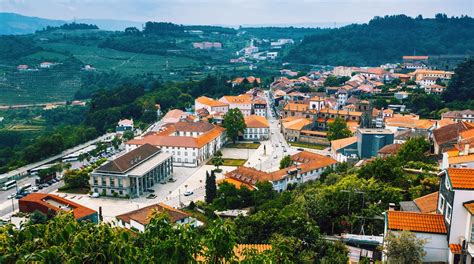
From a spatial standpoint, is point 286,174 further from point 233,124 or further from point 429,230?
point 429,230

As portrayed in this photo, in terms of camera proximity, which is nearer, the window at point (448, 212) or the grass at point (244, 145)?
the window at point (448, 212)

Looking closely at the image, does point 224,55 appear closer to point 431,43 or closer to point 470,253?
point 431,43

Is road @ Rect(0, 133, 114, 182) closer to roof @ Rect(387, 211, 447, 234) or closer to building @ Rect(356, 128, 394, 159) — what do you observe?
building @ Rect(356, 128, 394, 159)

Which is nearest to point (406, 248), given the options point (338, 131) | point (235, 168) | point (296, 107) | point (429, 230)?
point (429, 230)

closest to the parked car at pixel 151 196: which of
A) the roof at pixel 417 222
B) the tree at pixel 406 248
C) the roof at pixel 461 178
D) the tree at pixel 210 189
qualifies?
the tree at pixel 210 189

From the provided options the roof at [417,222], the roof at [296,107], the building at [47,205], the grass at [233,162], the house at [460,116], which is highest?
the roof at [417,222]

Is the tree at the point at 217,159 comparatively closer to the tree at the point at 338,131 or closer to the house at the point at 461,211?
the tree at the point at 338,131
